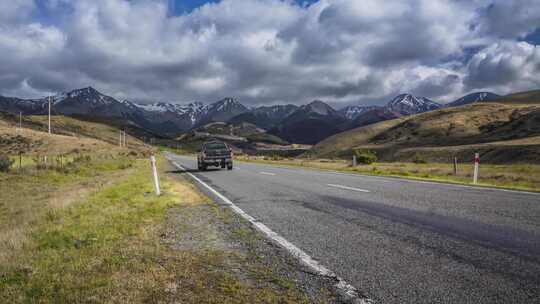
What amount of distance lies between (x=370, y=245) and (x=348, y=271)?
1.15 m

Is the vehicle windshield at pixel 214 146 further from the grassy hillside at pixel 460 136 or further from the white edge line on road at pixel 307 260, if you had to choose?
the grassy hillside at pixel 460 136

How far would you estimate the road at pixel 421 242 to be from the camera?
11.3 feet

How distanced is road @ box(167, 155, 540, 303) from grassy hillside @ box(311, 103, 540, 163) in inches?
2556

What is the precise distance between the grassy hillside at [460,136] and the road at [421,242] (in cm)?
6492

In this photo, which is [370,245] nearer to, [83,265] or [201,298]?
[201,298]

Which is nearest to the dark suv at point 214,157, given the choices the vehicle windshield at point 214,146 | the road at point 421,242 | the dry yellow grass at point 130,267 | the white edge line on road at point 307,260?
the vehicle windshield at point 214,146

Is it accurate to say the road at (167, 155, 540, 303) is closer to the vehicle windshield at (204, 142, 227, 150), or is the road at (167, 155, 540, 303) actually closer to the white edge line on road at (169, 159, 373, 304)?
the white edge line on road at (169, 159, 373, 304)

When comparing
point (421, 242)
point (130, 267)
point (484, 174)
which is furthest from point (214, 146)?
point (130, 267)

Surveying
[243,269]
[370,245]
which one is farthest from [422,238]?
[243,269]

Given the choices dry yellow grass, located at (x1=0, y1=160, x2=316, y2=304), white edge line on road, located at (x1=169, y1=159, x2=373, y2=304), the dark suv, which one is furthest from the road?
the dark suv

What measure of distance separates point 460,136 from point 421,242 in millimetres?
133629

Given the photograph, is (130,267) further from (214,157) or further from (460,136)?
(460,136)

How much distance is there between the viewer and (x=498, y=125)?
4909 inches

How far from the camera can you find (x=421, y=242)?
5.09 m
